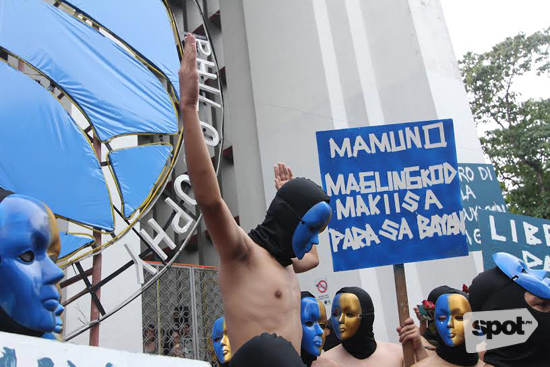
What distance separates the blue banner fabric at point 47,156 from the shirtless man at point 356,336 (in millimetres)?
1902

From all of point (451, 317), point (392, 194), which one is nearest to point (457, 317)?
point (451, 317)

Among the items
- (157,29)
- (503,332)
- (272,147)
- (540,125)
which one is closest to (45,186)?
(157,29)

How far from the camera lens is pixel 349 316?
4379 millimetres

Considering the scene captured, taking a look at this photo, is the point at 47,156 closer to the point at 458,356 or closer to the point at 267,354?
the point at 458,356

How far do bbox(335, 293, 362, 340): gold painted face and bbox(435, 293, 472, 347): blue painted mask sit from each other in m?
0.64

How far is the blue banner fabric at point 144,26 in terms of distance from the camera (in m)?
5.01

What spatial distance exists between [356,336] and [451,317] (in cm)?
A: 83

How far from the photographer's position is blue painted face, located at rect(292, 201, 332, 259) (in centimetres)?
257

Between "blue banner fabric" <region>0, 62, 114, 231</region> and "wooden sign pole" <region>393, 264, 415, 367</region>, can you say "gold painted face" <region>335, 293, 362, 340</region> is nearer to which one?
"wooden sign pole" <region>393, 264, 415, 367</region>

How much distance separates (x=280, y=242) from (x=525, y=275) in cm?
136

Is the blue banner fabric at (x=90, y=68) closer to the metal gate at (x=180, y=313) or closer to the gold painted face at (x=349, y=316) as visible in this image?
the gold painted face at (x=349, y=316)

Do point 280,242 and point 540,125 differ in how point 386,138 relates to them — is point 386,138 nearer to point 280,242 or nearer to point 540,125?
point 280,242

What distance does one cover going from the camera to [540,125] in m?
14.2

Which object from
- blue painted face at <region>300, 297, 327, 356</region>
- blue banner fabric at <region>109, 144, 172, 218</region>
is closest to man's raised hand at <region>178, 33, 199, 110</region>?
blue painted face at <region>300, 297, 327, 356</region>
